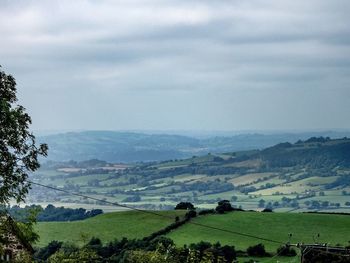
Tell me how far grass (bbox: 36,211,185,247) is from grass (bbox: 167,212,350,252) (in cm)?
708

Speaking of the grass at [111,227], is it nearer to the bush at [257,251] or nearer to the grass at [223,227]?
the grass at [223,227]

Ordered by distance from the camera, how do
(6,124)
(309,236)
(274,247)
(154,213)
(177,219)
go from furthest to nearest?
(154,213) < (177,219) < (309,236) < (274,247) < (6,124)

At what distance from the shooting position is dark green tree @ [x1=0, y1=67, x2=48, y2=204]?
110 feet

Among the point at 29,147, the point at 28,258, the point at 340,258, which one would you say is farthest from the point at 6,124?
the point at 340,258

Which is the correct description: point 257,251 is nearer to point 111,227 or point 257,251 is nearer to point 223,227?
point 223,227

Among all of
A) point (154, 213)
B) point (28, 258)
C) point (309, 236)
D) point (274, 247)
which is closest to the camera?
point (28, 258)

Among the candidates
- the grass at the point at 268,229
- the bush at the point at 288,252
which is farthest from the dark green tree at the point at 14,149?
the grass at the point at 268,229

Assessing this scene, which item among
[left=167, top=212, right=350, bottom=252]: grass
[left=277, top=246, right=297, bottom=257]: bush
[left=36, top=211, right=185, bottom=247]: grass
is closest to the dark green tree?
[left=277, top=246, right=297, bottom=257]: bush

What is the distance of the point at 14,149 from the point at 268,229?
383ft

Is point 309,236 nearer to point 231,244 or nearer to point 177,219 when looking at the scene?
point 231,244

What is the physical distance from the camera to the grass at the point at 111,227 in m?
143

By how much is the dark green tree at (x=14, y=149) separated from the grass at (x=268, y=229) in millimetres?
92724

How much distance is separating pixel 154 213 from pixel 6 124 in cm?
12734

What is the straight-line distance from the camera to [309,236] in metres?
136
